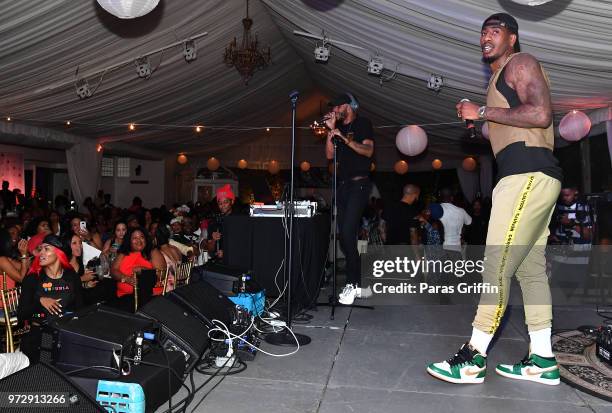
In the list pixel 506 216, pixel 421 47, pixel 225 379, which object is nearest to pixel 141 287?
pixel 225 379

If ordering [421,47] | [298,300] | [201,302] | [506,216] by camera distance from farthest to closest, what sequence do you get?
[421,47]
[298,300]
[201,302]
[506,216]

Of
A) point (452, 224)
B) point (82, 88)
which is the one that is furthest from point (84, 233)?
point (452, 224)

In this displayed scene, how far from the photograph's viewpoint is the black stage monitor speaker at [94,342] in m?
1.80

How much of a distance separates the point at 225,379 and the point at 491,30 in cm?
196

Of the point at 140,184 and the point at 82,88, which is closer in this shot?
the point at 82,88

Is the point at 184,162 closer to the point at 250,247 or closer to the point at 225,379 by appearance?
the point at 250,247

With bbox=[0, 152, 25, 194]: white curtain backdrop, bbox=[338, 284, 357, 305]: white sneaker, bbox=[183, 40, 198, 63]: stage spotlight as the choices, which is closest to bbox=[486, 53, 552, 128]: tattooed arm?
bbox=[338, 284, 357, 305]: white sneaker

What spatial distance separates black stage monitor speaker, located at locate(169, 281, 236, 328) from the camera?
259cm

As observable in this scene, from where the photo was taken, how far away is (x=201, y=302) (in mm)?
2695

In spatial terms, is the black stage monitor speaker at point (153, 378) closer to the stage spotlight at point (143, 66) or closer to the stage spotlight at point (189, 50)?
the stage spotlight at point (189, 50)

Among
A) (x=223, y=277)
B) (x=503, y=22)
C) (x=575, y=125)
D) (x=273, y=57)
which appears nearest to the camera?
(x=503, y=22)

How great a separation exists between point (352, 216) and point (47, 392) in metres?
2.57

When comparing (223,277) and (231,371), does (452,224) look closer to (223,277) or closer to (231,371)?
(223,277)

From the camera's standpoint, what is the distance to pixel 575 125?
571 centimetres
